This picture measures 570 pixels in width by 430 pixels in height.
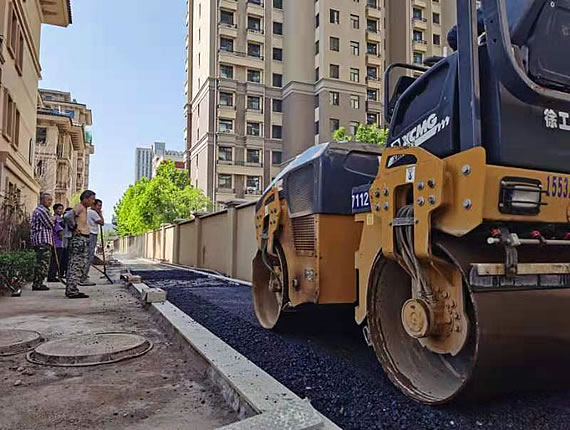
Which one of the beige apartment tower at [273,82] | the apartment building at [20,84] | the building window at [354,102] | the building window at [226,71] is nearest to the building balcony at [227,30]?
the beige apartment tower at [273,82]

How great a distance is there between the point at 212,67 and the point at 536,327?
41.3 m

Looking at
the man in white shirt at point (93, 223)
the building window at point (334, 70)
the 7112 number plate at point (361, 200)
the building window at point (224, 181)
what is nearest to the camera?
the 7112 number plate at point (361, 200)

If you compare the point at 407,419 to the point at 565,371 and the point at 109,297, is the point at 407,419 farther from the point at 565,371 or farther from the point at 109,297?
the point at 109,297

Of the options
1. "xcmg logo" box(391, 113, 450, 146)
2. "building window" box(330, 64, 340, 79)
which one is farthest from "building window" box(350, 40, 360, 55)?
"xcmg logo" box(391, 113, 450, 146)

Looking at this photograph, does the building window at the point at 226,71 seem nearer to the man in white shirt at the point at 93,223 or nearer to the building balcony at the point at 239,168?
the building balcony at the point at 239,168

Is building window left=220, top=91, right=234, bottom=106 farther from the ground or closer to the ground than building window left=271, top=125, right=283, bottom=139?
farther from the ground

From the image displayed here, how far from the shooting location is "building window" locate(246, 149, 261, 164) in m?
41.5

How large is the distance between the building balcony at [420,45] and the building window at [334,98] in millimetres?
11612

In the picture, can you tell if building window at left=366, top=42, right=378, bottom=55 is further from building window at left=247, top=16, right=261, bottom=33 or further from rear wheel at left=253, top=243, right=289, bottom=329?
rear wheel at left=253, top=243, right=289, bottom=329

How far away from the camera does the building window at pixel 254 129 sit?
41750mm

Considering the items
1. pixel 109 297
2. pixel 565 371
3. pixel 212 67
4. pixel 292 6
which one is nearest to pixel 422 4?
pixel 292 6

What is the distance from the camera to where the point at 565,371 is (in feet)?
8.10

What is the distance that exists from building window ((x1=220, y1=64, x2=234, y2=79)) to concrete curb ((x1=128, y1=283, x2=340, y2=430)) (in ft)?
128

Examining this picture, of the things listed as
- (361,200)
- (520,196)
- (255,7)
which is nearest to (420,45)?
(255,7)
